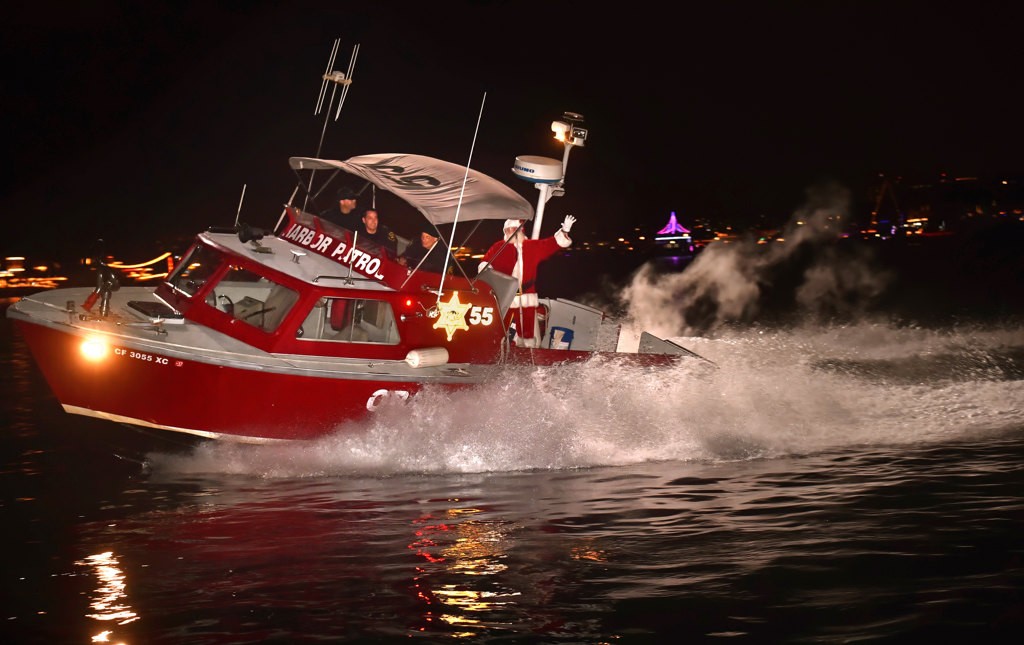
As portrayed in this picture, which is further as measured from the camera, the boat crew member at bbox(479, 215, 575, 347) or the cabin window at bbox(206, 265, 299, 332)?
the boat crew member at bbox(479, 215, 575, 347)

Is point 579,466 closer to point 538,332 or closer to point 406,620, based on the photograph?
point 538,332

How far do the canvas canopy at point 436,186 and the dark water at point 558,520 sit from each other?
5.96ft

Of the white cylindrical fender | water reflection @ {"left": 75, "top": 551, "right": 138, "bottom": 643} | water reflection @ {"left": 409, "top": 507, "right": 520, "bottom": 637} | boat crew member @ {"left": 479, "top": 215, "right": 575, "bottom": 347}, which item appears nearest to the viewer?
water reflection @ {"left": 75, "top": 551, "right": 138, "bottom": 643}

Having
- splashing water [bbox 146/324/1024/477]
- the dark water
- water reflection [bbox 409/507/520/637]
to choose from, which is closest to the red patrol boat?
splashing water [bbox 146/324/1024/477]

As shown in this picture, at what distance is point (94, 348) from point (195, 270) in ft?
5.53

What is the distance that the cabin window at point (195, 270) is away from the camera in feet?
38.3

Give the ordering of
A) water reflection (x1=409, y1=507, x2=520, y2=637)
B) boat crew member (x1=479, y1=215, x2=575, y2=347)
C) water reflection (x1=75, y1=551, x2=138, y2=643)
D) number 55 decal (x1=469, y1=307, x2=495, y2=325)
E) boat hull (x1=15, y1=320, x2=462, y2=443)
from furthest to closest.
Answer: boat crew member (x1=479, y1=215, x2=575, y2=347) < number 55 decal (x1=469, y1=307, x2=495, y2=325) < boat hull (x1=15, y1=320, x2=462, y2=443) < water reflection (x1=409, y1=507, x2=520, y2=637) < water reflection (x1=75, y1=551, x2=138, y2=643)

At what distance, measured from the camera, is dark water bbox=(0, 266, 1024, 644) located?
7238mm

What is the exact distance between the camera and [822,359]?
18.8m

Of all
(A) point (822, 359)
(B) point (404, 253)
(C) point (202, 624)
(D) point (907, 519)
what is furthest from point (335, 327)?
Result: (A) point (822, 359)

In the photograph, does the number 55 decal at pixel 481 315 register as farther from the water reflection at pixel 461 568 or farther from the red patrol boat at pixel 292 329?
the water reflection at pixel 461 568

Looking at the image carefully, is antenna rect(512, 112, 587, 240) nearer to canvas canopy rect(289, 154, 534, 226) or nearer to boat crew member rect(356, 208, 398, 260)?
canvas canopy rect(289, 154, 534, 226)

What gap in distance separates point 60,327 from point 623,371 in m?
5.76

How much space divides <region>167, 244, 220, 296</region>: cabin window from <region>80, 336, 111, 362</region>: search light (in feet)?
4.23
